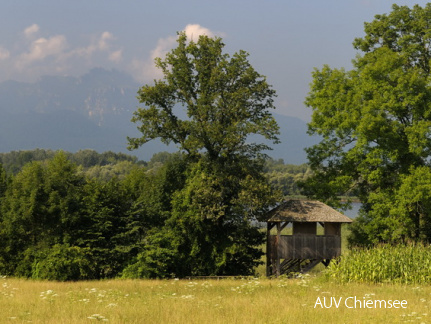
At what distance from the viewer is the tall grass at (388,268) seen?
22.8 meters

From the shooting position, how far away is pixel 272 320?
1343cm

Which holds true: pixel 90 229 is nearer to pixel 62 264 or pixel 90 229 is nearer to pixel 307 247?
pixel 62 264

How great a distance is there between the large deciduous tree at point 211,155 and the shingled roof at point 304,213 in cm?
112

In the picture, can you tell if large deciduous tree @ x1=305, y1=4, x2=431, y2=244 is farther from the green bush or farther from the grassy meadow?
the green bush

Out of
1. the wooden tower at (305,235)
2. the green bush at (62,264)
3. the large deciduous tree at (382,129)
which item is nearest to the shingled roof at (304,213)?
the wooden tower at (305,235)

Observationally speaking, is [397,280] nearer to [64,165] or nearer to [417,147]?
[417,147]

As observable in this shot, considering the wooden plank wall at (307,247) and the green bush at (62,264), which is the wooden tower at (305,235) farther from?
the green bush at (62,264)

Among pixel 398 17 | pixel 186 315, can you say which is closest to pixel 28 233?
pixel 186 315

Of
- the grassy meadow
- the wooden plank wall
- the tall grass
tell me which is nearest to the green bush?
the grassy meadow

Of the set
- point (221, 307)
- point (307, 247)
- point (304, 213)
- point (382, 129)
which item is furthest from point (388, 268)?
point (382, 129)

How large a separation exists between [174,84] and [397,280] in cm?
1921

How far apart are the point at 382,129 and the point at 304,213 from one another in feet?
25.7

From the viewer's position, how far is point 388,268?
76.1ft

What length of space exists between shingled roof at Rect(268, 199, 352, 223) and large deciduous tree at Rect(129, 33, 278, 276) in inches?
44.2
